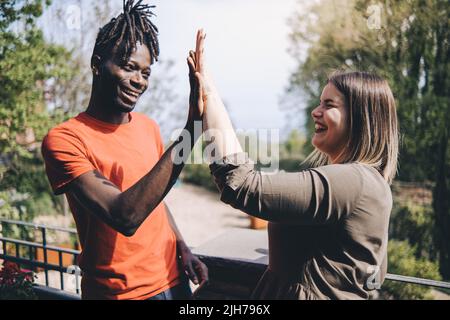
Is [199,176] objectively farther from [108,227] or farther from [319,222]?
[319,222]

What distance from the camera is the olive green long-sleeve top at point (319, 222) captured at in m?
1.13

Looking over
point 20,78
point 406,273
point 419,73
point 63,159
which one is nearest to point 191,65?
point 63,159

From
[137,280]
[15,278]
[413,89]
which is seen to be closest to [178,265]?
[137,280]

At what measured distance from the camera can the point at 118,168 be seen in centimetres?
153

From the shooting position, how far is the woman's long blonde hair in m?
1.30

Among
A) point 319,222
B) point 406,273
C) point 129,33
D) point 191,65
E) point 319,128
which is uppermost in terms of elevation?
point 129,33

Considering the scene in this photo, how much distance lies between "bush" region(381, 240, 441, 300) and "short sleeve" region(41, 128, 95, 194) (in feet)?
22.1

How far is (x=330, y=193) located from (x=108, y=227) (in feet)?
2.76

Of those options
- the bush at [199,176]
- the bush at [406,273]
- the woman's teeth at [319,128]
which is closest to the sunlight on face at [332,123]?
the woman's teeth at [319,128]

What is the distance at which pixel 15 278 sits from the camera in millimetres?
3350

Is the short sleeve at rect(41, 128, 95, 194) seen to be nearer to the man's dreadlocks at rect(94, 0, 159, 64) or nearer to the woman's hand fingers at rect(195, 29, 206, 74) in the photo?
the man's dreadlocks at rect(94, 0, 159, 64)

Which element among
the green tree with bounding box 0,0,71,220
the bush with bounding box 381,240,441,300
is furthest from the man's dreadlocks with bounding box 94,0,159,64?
the bush with bounding box 381,240,441,300

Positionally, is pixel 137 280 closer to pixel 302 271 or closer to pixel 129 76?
pixel 302 271
